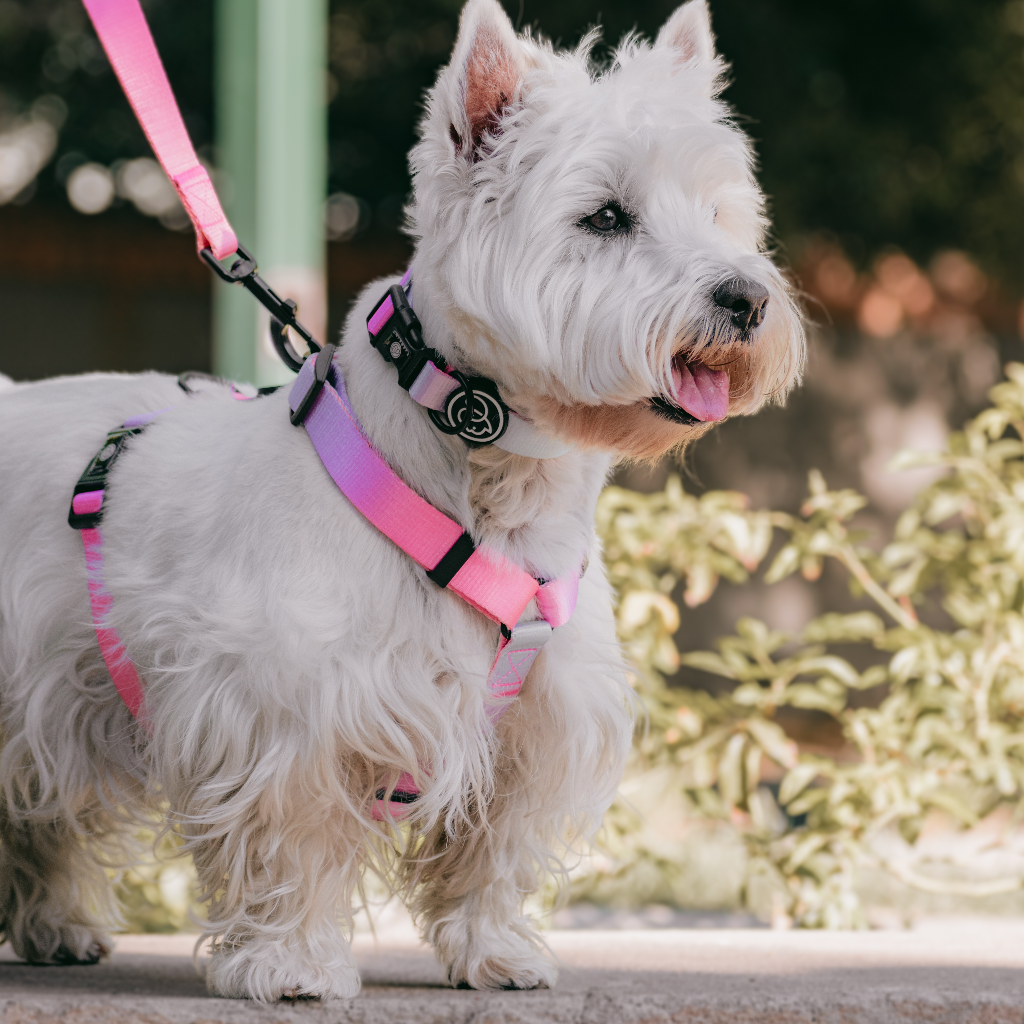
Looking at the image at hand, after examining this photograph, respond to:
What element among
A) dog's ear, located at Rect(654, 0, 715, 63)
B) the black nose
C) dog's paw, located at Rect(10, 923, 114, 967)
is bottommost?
dog's paw, located at Rect(10, 923, 114, 967)

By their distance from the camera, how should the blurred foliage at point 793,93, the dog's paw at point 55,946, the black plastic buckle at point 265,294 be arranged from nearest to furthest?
1. the black plastic buckle at point 265,294
2. the dog's paw at point 55,946
3. the blurred foliage at point 793,93

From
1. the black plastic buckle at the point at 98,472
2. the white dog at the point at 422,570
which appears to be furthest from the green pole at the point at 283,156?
the white dog at the point at 422,570

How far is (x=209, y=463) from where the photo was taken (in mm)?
2354

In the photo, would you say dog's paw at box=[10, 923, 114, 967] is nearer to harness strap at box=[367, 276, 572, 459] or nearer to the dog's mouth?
harness strap at box=[367, 276, 572, 459]

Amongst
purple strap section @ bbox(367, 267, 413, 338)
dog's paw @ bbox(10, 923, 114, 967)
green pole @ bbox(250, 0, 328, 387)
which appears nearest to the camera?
purple strap section @ bbox(367, 267, 413, 338)

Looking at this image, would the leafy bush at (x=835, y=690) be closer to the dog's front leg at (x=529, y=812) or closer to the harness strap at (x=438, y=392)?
the dog's front leg at (x=529, y=812)

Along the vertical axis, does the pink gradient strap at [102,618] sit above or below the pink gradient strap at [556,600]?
below

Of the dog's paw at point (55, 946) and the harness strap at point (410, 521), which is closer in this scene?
the harness strap at point (410, 521)

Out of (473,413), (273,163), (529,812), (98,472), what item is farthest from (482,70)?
(273,163)

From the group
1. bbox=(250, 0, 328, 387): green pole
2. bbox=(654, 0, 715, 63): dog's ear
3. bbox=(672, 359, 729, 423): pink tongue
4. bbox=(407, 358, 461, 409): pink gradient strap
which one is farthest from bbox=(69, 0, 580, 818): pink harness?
bbox=(250, 0, 328, 387): green pole

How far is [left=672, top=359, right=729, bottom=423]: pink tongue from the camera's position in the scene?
6.61ft

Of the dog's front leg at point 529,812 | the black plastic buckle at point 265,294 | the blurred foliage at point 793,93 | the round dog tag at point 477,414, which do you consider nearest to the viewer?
the round dog tag at point 477,414

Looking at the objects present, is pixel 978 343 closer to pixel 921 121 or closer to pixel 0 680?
pixel 921 121

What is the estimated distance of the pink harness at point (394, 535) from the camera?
209 centimetres
